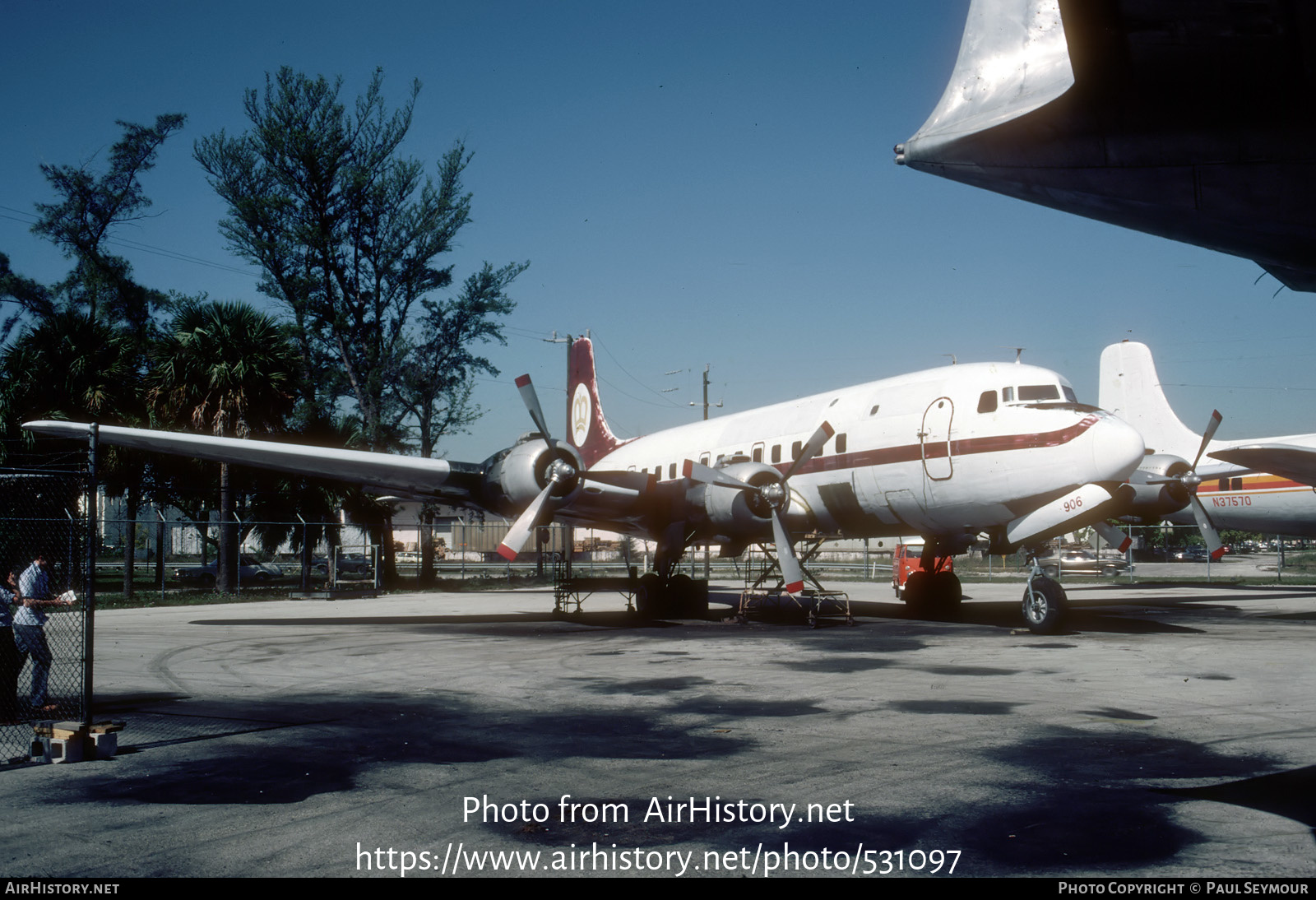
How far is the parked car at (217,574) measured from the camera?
37.9m

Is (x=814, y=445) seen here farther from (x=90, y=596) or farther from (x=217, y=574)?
(x=217, y=574)

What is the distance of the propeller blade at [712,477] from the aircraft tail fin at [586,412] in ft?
30.6

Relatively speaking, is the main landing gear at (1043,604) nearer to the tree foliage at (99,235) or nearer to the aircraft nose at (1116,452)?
the aircraft nose at (1116,452)

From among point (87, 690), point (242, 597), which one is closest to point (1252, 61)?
point (87, 690)

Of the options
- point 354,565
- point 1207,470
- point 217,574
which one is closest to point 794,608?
point 1207,470

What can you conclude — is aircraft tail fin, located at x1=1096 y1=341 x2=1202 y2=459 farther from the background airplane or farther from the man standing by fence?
the man standing by fence

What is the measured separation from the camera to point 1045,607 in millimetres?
15188

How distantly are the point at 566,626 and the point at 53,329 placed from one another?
70.5ft

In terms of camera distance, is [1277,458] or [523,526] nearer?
[523,526]

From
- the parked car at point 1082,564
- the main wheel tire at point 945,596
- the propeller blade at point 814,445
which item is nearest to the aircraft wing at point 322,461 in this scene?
the propeller blade at point 814,445

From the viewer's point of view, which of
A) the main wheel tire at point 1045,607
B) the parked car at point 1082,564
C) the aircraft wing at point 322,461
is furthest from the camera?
the parked car at point 1082,564

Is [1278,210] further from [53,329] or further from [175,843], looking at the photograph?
[53,329]

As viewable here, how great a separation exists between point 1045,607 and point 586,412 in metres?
16.3

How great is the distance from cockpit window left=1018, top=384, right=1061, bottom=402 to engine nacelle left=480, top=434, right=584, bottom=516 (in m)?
7.88
